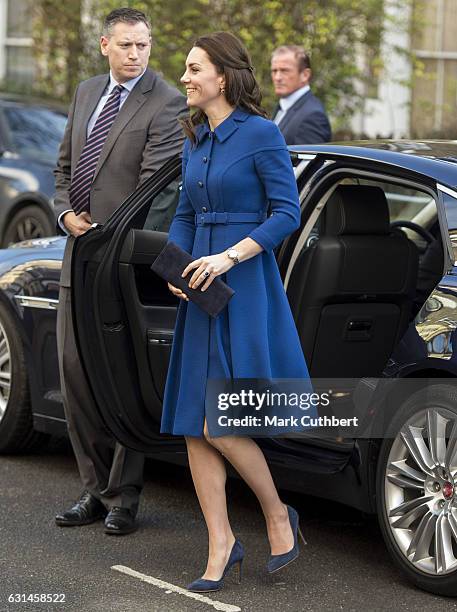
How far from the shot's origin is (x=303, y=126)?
348 inches

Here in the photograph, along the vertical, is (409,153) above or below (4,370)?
above

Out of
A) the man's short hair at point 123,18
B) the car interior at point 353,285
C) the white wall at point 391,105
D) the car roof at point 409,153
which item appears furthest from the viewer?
the white wall at point 391,105

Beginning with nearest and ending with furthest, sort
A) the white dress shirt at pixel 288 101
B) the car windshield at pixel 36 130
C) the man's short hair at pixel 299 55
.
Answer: the white dress shirt at pixel 288 101, the man's short hair at pixel 299 55, the car windshield at pixel 36 130

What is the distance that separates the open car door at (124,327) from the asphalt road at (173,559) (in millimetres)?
453

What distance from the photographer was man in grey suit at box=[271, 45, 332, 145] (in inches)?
348

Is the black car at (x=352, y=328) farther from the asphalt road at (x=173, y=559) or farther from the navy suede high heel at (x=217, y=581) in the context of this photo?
the navy suede high heel at (x=217, y=581)

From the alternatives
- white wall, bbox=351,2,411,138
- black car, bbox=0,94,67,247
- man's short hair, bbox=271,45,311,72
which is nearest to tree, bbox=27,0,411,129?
white wall, bbox=351,2,411,138

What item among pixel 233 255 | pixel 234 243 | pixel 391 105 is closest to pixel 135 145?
pixel 234 243

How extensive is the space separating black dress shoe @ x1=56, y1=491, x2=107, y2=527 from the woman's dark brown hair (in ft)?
6.13

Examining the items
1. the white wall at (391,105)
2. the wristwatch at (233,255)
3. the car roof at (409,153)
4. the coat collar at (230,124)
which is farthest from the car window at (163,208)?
the white wall at (391,105)

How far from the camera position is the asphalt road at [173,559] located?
4.67 m

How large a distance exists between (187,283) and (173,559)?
3.80 feet

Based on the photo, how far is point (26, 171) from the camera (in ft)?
42.1

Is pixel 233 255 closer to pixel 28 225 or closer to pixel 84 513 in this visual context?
pixel 84 513
